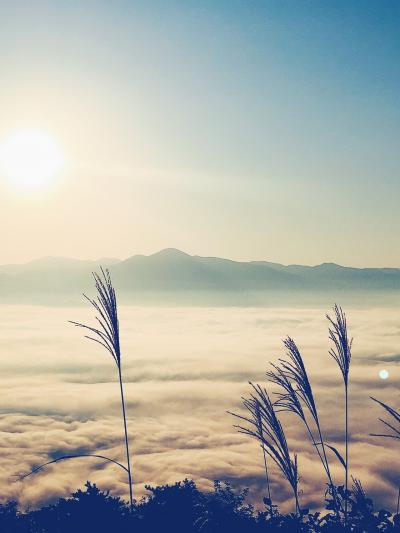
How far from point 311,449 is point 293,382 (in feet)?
372

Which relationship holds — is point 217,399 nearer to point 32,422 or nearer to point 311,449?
point 311,449

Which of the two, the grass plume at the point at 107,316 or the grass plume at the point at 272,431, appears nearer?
the grass plume at the point at 107,316

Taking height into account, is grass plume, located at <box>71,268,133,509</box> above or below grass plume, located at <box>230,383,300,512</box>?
above

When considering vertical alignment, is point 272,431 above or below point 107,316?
below

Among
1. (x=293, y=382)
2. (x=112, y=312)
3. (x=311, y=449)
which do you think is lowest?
(x=311, y=449)

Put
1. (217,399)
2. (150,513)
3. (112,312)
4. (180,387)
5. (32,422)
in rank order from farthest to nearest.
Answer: (180,387) → (217,399) → (32,422) → (150,513) → (112,312)

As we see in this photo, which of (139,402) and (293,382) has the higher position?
(293,382)

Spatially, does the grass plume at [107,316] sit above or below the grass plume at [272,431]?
above

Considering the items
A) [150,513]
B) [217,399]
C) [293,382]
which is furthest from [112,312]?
[217,399]

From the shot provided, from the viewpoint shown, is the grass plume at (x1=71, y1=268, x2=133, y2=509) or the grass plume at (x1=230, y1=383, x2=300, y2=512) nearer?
the grass plume at (x1=71, y1=268, x2=133, y2=509)

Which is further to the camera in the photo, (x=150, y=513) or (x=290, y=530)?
(x=150, y=513)

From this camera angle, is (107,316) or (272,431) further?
(272,431)

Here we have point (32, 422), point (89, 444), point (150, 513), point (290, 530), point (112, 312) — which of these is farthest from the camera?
point (32, 422)

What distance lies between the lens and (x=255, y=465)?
337 feet
